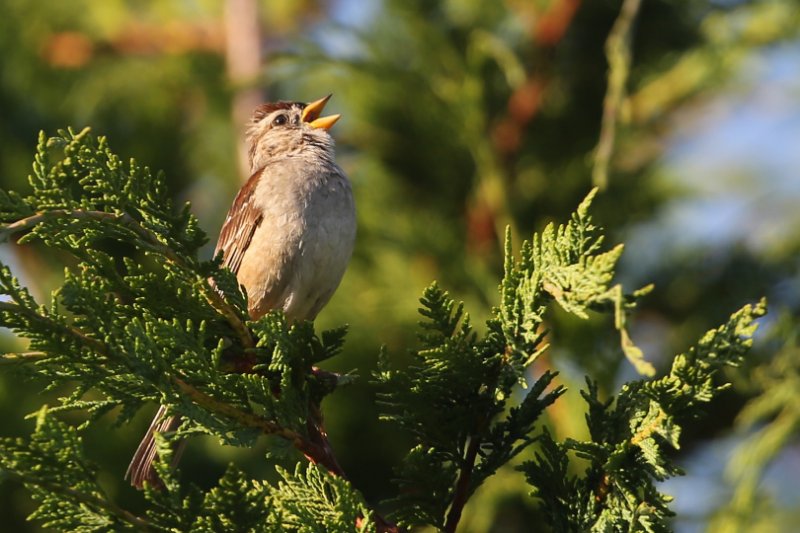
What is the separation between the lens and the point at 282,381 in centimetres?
245

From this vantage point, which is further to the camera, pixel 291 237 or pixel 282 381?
pixel 291 237

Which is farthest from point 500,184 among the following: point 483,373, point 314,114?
point 483,373

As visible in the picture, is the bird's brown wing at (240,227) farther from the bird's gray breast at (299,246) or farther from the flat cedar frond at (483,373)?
the flat cedar frond at (483,373)

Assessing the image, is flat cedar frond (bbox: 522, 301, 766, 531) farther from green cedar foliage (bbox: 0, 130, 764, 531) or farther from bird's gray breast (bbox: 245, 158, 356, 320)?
bird's gray breast (bbox: 245, 158, 356, 320)

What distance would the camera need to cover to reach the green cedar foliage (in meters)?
2.20

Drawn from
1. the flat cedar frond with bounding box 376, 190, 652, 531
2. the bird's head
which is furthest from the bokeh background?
the flat cedar frond with bounding box 376, 190, 652, 531

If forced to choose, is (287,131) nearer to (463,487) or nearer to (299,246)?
(299,246)

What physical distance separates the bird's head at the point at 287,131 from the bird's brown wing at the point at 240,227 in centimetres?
56

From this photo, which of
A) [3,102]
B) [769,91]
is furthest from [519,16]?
[3,102]

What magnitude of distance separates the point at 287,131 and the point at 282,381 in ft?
10.2

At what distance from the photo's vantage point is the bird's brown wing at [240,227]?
167 inches

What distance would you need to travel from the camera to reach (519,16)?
5590 millimetres

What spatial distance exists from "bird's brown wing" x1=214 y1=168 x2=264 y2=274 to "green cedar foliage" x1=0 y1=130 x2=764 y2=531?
1618mm

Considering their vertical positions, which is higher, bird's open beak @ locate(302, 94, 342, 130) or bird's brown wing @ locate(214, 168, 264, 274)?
bird's open beak @ locate(302, 94, 342, 130)
